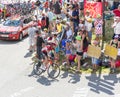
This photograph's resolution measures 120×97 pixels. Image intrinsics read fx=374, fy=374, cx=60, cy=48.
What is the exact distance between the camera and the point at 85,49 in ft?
62.2

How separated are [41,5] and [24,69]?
12.7 m

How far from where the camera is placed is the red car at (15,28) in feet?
83.0

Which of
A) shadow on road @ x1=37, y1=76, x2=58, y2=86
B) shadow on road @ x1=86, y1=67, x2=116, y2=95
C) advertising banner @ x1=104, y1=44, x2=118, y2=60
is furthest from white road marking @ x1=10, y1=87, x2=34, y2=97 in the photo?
advertising banner @ x1=104, y1=44, x2=118, y2=60

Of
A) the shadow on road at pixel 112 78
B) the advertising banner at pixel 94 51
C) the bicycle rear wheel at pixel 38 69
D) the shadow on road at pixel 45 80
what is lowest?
the shadow on road at pixel 45 80

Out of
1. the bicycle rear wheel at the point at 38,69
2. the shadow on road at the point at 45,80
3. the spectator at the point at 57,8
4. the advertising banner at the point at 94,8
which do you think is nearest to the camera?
the shadow on road at the point at 45,80

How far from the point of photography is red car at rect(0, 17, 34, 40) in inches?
996

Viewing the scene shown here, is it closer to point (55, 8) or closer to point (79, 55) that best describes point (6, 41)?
point (55, 8)

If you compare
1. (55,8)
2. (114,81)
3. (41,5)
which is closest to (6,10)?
(41,5)

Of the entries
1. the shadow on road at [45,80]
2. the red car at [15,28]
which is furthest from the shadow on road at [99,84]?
the red car at [15,28]

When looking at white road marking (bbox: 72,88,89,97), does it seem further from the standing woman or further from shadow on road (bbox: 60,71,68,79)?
the standing woman

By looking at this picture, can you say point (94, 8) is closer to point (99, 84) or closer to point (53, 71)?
point (53, 71)

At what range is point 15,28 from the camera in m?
26.0

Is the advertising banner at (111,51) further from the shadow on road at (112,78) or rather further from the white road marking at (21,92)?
the white road marking at (21,92)

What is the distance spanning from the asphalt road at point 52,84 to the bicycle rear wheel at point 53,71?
0.22m
